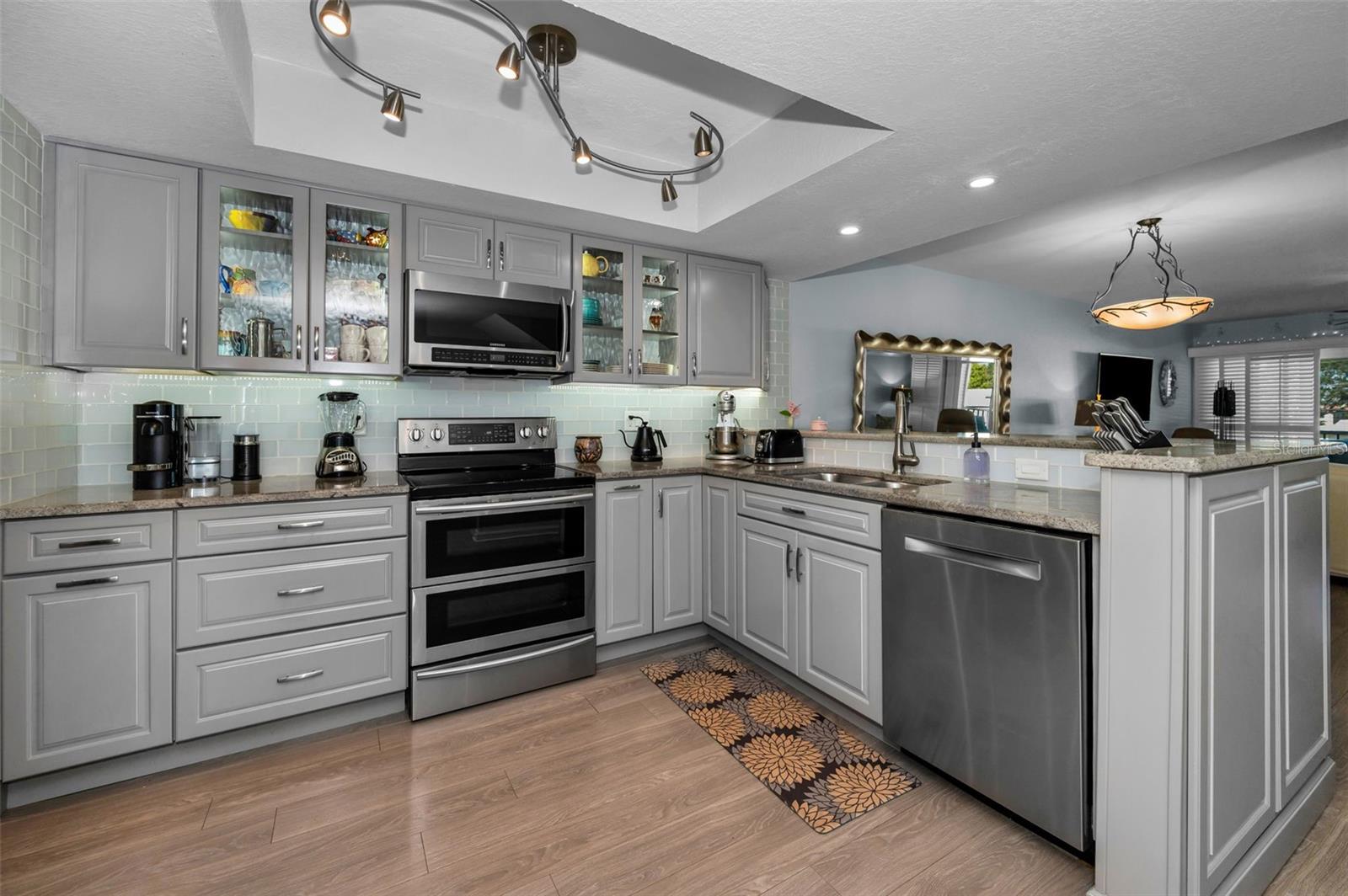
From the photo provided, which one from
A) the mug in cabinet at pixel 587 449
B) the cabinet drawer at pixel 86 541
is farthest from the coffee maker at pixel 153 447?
the mug in cabinet at pixel 587 449

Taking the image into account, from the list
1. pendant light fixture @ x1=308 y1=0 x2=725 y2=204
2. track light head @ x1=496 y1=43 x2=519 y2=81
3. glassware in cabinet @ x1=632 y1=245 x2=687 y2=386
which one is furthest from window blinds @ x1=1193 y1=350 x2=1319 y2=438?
track light head @ x1=496 y1=43 x2=519 y2=81

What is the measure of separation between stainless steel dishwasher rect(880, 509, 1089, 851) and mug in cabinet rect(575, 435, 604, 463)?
180cm

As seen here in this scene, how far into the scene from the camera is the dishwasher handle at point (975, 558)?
159cm

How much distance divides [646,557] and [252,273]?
2.20 m

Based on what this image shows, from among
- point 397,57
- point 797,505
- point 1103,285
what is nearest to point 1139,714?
point 797,505

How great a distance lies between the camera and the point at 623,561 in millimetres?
2895

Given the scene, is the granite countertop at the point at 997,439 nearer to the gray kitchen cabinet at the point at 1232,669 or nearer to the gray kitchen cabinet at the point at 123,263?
the gray kitchen cabinet at the point at 1232,669

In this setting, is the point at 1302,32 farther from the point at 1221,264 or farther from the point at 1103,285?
the point at 1103,285

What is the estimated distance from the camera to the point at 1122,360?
665 cm

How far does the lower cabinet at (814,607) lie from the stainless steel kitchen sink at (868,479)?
33cm

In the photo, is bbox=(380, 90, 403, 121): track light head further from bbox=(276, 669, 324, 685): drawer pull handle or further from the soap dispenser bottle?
the soap dispenser bottle

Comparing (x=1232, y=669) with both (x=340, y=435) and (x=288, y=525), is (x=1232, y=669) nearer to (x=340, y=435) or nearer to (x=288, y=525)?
(x=288, y=525)

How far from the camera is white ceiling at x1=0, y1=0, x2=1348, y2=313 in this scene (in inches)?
57.3

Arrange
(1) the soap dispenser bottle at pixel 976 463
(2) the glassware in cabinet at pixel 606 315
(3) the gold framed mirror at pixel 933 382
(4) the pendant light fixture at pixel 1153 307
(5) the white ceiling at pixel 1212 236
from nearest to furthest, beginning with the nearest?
(1) the soap dispenser bottle at pixel 976 463 < (5) the white ceiling at pixel 1212 236 < (2) the glassware in cabinet at pixel 606 315 < (4) the pendant light fixture at pixel 1153 307 < (3) the gold framed mirror at pixel 933 382
